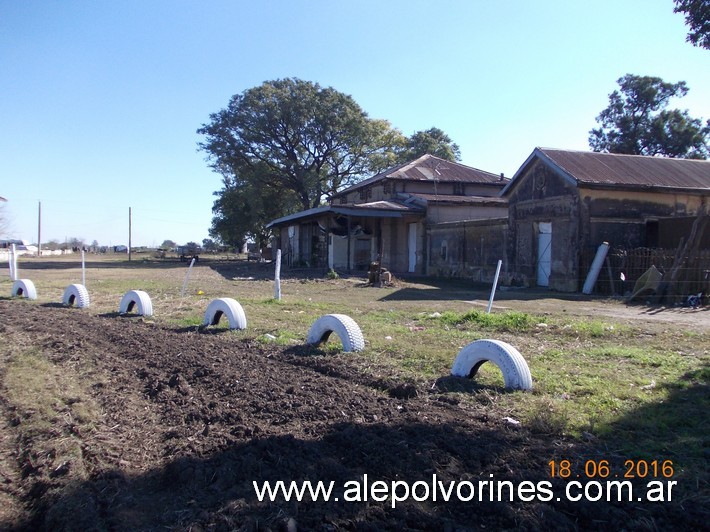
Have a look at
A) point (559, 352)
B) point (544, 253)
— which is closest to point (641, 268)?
point (544, 253)

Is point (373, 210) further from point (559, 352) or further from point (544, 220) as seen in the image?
point (559, 352)

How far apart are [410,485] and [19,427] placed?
364 centimetres

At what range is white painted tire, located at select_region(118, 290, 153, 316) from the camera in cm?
1151

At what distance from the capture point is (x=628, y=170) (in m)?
20.1

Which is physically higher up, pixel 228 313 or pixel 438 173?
pixel 438 173

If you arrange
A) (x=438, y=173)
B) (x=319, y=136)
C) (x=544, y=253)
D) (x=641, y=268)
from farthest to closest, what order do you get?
(x=319, y=136) < (x=438, y=173) < (x=544, y=253) < (x=641, y=268)

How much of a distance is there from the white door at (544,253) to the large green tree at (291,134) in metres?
26.4

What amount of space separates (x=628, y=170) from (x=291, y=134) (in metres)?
29.4

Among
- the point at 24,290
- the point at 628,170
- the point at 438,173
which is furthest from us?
the point at 438,173

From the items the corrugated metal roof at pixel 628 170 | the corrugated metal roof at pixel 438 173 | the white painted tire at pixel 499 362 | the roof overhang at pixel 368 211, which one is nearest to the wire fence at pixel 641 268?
the corrugated metal roof at pixel 628 170

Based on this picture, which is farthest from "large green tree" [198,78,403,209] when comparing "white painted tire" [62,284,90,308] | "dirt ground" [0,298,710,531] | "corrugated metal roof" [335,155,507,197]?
"dirt ground" [0,298,710,531]

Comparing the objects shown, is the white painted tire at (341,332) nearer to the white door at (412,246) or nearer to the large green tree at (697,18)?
the large green tree at (697,18)

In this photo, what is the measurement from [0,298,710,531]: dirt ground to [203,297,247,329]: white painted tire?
2566 mm

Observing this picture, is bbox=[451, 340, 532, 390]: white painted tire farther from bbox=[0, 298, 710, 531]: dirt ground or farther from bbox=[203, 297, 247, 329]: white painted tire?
bbox=[203, 297, 247, 329]: white painted tire
